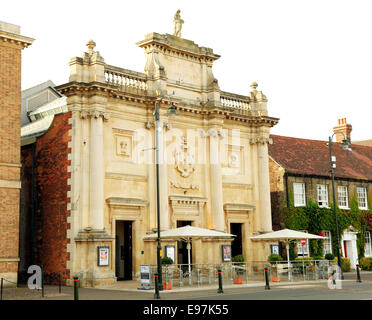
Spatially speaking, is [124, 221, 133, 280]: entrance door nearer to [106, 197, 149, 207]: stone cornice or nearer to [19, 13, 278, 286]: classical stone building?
[19, 13, 278, 286]: classical stone building

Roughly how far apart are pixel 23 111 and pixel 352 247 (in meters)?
25.6

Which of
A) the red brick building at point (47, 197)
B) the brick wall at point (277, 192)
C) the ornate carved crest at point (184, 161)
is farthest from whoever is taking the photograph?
the brick wall at point (277, 192)

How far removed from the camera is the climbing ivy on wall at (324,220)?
38.8 metres

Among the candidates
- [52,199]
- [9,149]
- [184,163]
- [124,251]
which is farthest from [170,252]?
[9,149]

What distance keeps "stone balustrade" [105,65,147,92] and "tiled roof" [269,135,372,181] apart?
13610 mm

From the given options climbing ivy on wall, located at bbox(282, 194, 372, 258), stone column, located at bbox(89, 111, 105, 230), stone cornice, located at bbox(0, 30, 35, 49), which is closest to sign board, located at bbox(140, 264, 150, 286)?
stone column, located at bbox(89, 111, 105, 230)

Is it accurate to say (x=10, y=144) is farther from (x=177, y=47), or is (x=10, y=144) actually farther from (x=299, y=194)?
(x=299, y=194)

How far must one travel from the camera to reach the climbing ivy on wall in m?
38.8

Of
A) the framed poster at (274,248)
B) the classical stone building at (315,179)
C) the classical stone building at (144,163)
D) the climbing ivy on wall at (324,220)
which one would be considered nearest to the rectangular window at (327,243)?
the classical stone building at (315,179)

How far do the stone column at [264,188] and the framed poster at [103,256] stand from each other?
39.5ft

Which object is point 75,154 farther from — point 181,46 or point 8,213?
point 181,46

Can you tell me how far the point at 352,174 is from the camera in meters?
43.7

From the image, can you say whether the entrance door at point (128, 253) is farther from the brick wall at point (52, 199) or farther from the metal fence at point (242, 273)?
the brick wall at point (52, 199)

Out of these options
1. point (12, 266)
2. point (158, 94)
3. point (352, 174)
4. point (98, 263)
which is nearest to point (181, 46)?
point (158, 94)
